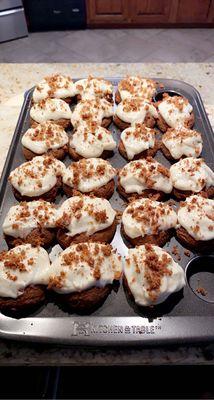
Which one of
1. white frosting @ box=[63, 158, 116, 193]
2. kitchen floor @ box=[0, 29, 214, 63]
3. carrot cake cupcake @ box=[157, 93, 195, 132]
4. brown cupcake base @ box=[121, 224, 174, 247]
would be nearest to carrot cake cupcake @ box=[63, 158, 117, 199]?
white frosting @ box=[63, 158, 116, 193]

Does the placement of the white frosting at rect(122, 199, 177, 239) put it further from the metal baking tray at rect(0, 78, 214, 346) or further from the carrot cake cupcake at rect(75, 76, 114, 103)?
the carrot cake cupcake at rect(75, 76, 114, 103)

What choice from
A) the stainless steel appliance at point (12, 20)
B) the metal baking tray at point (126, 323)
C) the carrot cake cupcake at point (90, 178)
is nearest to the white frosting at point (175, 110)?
the carrot cake cupcake at point (90, 178)

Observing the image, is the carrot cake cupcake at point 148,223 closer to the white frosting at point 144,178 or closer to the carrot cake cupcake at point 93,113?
the white frosting at point 144,178

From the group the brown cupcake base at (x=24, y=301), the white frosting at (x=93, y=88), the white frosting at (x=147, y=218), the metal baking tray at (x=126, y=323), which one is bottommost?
the metal baking tray at (x=126, y=323)

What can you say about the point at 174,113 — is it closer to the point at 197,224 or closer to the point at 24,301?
the point at 197,224

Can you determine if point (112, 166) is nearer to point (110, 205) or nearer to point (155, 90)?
point (110, 205)

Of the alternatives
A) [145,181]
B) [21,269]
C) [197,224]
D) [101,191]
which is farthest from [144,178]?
[21,269]
